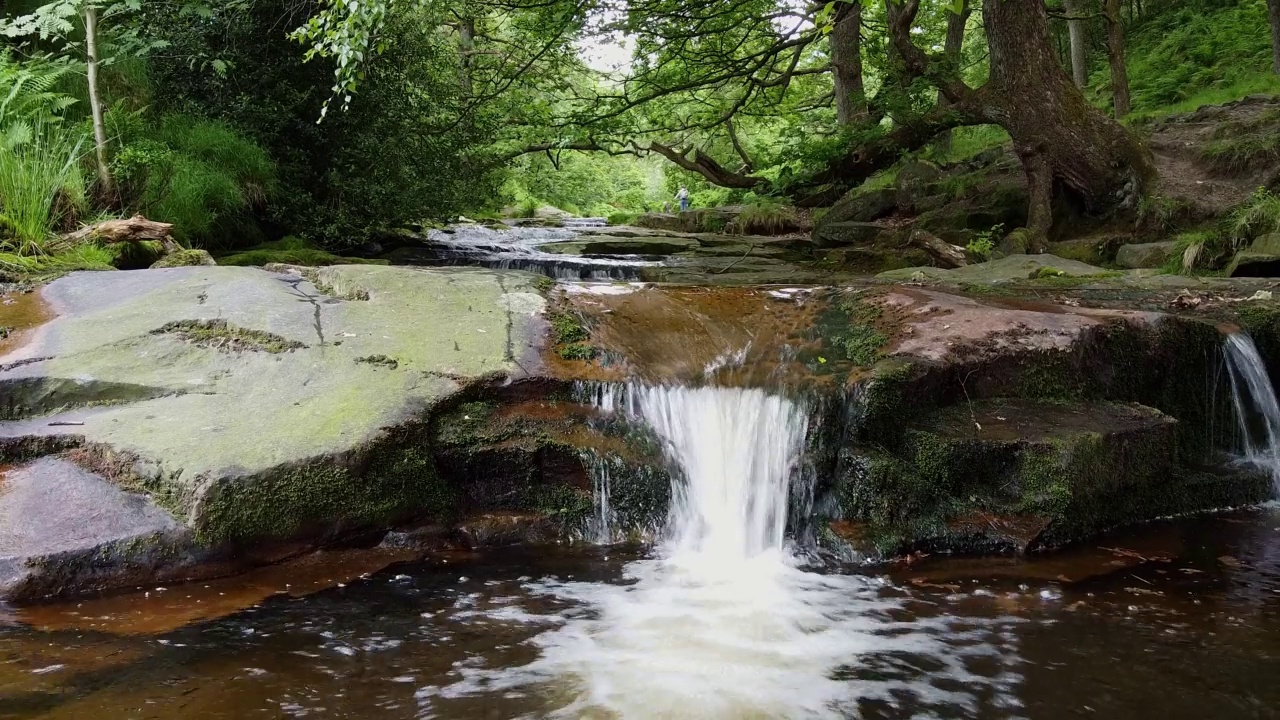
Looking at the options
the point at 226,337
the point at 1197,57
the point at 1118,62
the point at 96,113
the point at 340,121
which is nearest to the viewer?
the point at 226,337

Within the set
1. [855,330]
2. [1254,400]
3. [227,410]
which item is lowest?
[1254,400]

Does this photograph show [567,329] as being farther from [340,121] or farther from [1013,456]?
[340,121]

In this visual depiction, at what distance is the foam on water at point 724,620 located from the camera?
2934 millimetres

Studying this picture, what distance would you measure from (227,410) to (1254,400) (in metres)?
6.80

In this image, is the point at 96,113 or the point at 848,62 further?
the point at 848,62

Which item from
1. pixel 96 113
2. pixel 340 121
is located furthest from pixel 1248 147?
pixel 96 113

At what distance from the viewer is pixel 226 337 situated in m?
5.09

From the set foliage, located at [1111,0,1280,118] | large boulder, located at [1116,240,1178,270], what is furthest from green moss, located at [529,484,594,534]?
foliage, located at [1111,0,1280,118]

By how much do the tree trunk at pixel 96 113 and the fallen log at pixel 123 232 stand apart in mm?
645

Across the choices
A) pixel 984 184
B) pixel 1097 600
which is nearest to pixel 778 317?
pixel 1097 600

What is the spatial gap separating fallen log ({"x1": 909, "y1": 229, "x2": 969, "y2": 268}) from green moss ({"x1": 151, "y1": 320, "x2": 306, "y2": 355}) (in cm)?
804

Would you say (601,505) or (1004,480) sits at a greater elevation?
(1004,480)

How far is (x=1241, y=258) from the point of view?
26.6ft

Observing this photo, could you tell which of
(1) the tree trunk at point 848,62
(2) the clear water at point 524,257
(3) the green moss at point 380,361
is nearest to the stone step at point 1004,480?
(3) the green moss at point 380,361
